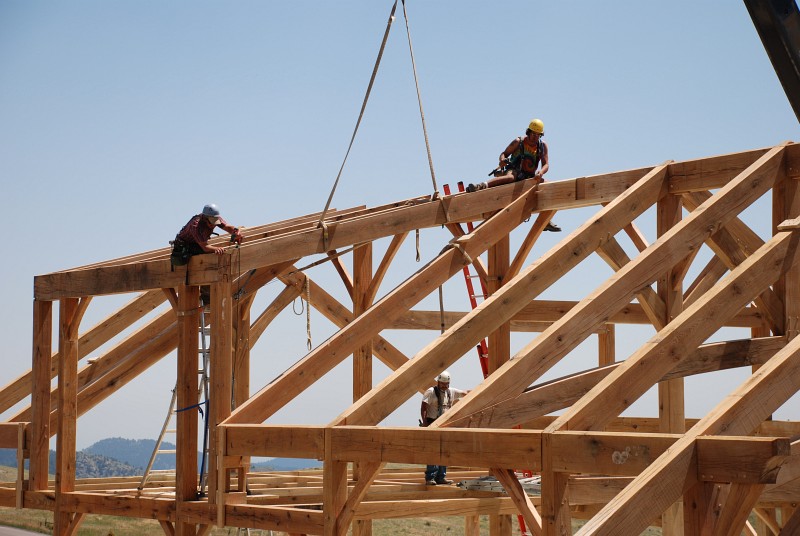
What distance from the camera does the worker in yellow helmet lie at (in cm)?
1316

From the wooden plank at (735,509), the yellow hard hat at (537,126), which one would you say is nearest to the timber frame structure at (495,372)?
the wooden plank at (735,509)

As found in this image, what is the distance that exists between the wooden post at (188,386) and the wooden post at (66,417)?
138 centimetres

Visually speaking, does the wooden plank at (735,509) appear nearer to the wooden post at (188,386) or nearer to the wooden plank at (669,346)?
the wooden plank at (669,346)

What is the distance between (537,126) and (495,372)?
17.9 ft

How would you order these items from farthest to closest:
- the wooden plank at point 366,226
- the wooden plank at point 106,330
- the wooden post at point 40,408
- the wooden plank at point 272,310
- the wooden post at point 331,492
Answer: the wooden plank at point 272,310
the wooden plank at point 106,330
the wooden post at point 40,408
the wooden plank at point 366,226
the wooden post at point 331,492

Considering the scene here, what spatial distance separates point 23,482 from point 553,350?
6.17 meters

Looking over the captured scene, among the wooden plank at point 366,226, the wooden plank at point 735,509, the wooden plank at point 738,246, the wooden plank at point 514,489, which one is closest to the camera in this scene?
the wooden plank at point 735,509

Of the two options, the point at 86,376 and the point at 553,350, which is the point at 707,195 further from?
the point at 86,376

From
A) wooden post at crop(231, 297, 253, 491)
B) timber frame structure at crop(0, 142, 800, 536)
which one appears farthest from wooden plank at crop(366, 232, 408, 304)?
wooden post at crop(231, 297, 253, 491)

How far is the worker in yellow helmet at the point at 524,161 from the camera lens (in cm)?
1316

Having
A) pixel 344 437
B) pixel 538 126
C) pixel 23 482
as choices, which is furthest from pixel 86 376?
pixel 538 126

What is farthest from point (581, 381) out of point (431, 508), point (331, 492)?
point (331, 492)

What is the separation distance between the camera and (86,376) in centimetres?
1295

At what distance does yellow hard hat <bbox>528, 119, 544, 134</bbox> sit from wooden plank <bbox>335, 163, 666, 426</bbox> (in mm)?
2261
